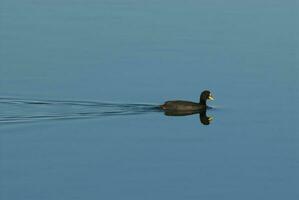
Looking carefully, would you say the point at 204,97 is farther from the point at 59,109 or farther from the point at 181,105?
the point at 59,109

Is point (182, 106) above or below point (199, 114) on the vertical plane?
below

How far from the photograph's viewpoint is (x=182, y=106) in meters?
24.4

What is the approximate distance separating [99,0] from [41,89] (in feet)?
40.2

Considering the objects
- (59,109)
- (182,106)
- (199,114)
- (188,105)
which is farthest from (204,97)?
(59,109)

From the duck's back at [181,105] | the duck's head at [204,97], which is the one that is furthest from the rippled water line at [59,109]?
the duck's head at [204,97]

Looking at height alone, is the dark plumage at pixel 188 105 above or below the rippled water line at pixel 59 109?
above

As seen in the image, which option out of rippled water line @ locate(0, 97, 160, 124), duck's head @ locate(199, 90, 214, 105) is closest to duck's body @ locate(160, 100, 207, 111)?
duck's head @ locate(199, 90, 214, 105)

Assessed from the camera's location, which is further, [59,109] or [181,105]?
[181,105]

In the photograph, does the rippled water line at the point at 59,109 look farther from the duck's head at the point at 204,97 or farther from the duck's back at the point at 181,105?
the duck's head at the point at 204,97

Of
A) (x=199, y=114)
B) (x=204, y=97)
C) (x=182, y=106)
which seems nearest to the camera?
(x=182, y=106)

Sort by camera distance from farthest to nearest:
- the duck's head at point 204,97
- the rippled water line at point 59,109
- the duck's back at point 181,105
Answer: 1. the duck's head at point 204,97
2. the duck's back at point 181,105
3. the rippled water line at point 59,109

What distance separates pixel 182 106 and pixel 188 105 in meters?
0.23

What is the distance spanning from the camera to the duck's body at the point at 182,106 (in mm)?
23938

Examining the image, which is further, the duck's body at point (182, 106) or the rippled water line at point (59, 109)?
the duck's body at point (182, 106)
